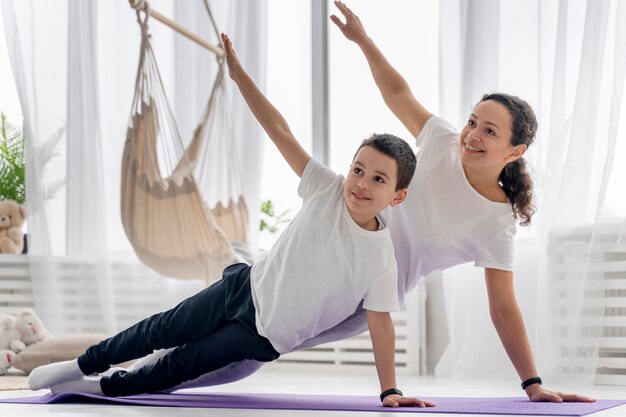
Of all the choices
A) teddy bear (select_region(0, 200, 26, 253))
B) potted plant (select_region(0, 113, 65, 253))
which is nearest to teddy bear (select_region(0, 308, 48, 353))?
teddy bear (select_region(0, 200, 26, 253))

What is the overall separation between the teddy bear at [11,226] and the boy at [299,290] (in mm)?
1986

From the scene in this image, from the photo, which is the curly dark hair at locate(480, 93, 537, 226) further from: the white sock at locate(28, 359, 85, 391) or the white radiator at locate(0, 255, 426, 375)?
the white radiator at locate(0, 255, 426, 375)

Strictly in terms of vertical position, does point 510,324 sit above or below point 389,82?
below

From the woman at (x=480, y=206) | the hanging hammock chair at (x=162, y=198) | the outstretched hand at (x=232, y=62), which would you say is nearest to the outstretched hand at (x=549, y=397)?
the woman at (x=480, y=206)

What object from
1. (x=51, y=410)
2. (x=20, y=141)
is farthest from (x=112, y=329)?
(x=51, y=410)

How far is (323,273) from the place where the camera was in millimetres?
1821

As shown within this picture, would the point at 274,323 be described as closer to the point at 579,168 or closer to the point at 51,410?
the point at 51,410

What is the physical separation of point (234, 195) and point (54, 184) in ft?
2.67

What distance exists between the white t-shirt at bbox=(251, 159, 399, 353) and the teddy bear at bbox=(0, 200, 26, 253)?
230 centimetres

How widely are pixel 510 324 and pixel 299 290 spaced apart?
0.48 meters

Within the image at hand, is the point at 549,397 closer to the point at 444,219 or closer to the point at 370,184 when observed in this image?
the point at 444,219

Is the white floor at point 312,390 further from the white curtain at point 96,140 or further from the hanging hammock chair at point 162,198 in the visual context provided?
the white curtain at point 96,140

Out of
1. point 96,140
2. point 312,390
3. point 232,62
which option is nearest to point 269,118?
point 232,62

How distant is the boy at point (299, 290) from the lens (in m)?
1.81
